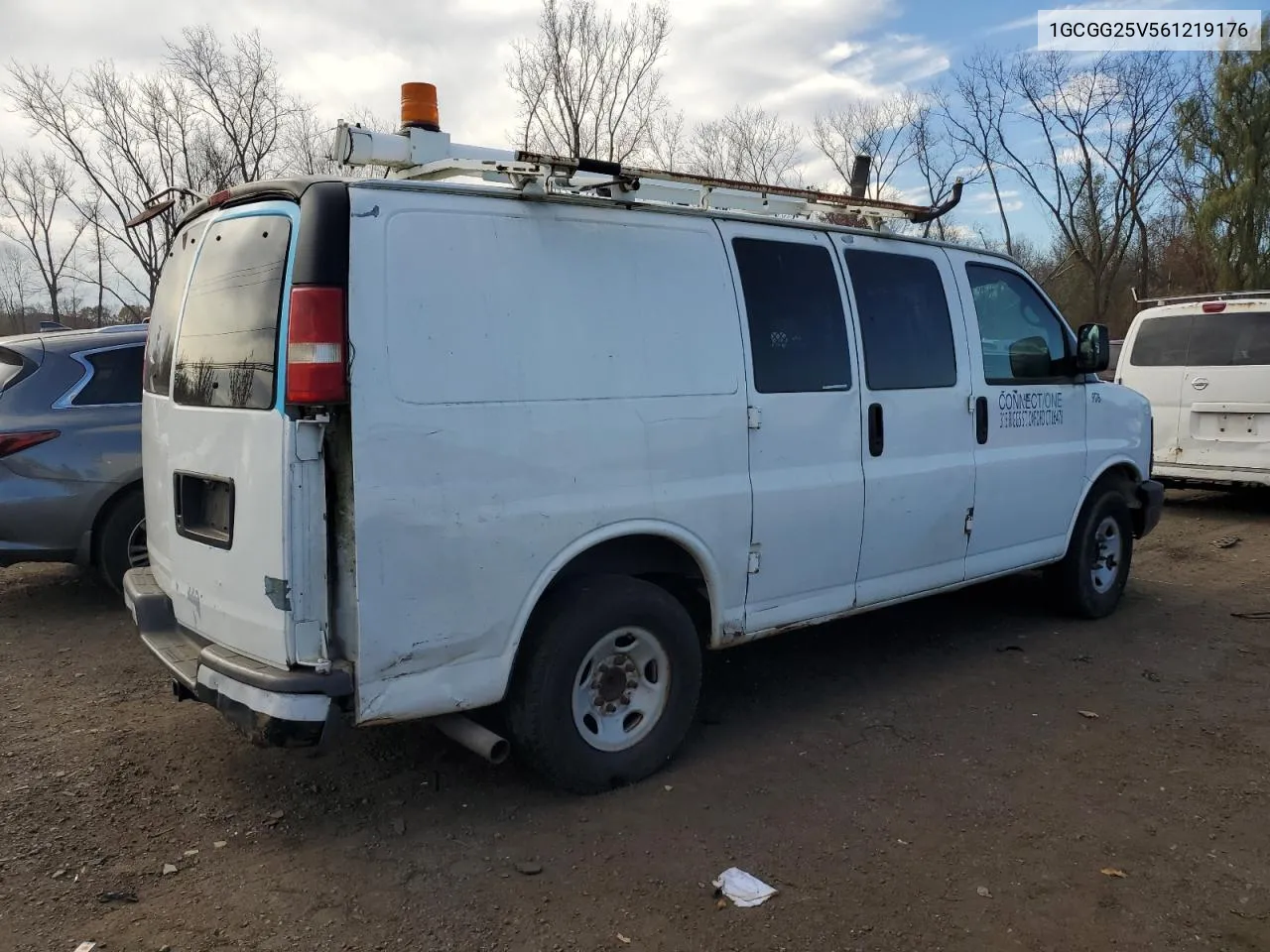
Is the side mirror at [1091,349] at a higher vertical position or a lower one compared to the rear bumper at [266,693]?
higher

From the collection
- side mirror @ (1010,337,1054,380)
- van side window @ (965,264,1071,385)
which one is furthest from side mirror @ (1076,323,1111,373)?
side mirror @ (1010,337,1054,380)

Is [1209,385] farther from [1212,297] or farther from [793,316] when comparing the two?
[793,316]

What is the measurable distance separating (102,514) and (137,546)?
0.28 meters

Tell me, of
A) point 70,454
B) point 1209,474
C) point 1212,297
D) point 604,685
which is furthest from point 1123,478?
point 70,454

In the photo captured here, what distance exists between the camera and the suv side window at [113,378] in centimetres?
597

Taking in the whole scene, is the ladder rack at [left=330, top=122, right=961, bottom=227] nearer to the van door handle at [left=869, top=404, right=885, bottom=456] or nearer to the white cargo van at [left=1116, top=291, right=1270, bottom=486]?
the van door handle at [left=869, top=404, right=885, bottom=456]

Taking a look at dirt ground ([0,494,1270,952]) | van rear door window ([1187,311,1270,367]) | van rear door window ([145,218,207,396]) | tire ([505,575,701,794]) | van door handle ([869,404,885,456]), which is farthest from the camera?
van rear door window ([1187,311,1270,367])

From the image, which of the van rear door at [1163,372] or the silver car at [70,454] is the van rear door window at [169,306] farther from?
the van rear door at [1163,372]

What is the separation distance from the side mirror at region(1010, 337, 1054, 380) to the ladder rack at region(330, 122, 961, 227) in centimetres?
180

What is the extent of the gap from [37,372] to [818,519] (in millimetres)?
4780

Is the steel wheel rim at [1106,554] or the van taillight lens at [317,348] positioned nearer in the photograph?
the van taillight lens at [317,348]

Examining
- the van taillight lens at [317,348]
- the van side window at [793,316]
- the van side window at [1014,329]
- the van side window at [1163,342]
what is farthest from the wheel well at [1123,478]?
the van taillight lens at [317,348]

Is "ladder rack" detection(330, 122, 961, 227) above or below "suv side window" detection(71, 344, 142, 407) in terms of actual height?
above

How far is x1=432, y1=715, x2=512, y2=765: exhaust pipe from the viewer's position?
325 centimetres
